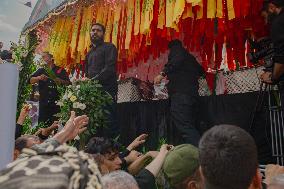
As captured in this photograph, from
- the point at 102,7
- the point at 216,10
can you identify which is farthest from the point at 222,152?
the point at 102,7

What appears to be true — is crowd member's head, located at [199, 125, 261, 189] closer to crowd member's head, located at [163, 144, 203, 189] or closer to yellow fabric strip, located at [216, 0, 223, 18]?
crowd member's head, located at [163, 144, 203, 189]

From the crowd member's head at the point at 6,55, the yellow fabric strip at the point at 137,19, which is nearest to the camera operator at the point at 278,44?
the yellow fabric strip at the point at 137,19

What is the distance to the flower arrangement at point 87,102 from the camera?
546 centimetres

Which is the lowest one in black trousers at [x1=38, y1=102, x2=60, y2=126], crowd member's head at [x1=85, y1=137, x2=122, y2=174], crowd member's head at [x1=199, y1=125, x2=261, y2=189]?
crowd member's head at [x1=85, y1=137, x2=122, y2=174]

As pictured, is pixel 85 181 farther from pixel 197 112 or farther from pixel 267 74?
pixel 197 112

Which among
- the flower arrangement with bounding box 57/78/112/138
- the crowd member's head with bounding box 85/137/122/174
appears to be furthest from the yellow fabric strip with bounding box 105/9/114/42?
the crowd member's head with bounding box 85/137/122/174

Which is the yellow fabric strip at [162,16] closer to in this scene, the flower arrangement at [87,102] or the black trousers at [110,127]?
the flower arrangement at [87,102]

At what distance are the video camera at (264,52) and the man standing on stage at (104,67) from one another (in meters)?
2.15

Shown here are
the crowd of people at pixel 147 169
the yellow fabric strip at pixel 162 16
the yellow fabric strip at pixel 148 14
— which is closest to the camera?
the crowd of people at pixel 147 169

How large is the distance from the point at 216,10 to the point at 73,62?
3.54m

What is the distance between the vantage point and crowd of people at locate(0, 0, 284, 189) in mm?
1135

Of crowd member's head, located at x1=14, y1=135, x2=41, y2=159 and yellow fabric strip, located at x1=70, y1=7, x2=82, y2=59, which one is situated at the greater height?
yellow fabric strip, located at x1=70, y1=7, x2=82, y2=59

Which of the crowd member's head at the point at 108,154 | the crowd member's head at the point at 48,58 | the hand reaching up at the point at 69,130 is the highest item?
the crowd member's head at the point at 48,58

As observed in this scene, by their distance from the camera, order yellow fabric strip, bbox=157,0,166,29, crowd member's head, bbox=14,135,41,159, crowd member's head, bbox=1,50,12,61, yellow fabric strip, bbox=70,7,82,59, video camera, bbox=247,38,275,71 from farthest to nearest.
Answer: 1. yellow fabric strip, bbox=70,7,82,59
2. yellow fabric strip, bbox=157,0,166,29
3. crowd member's head, bbox=1,50,12,61
4. video camera, bbox=247,38,275,71
5. crowd member's head, bbox=14,135,41,159
